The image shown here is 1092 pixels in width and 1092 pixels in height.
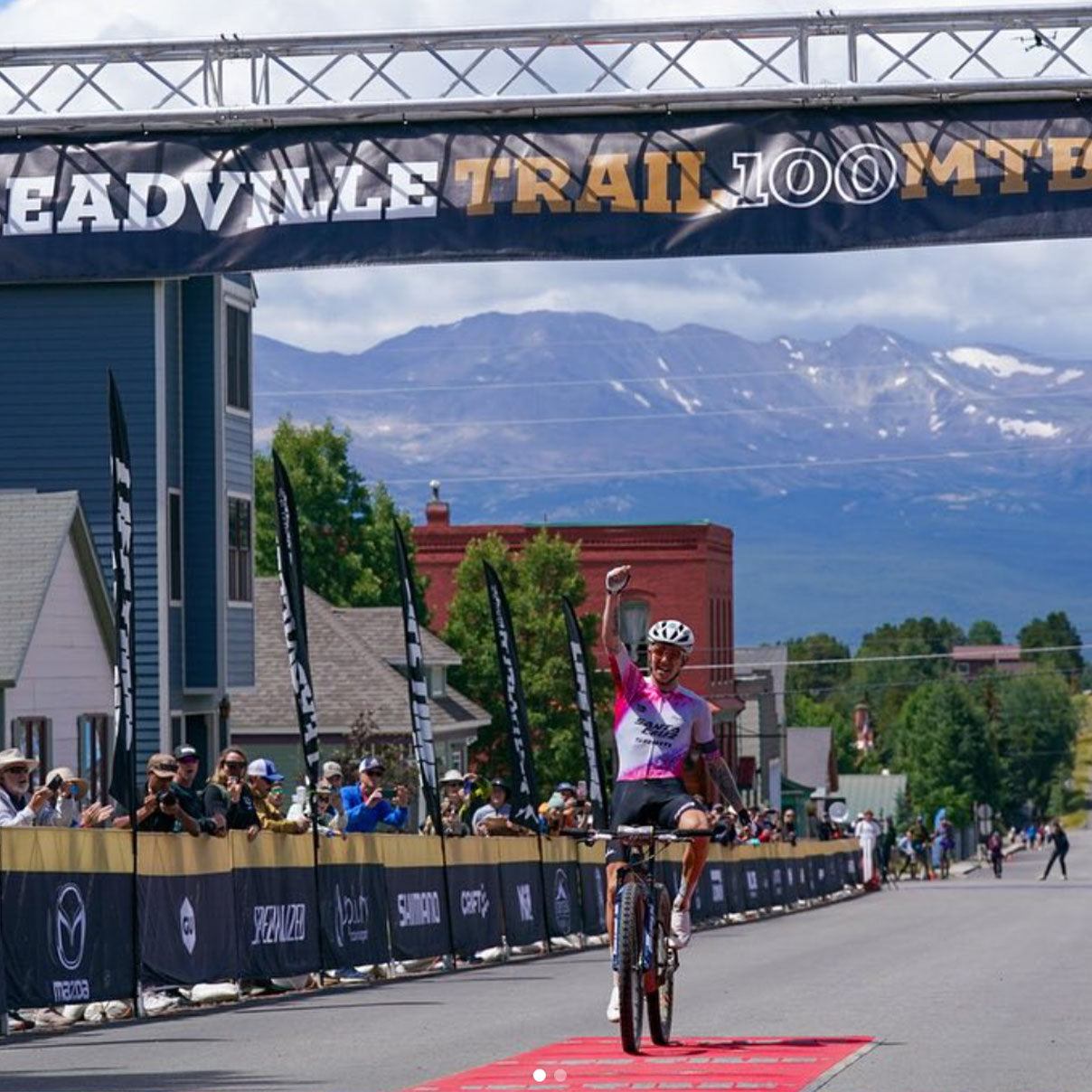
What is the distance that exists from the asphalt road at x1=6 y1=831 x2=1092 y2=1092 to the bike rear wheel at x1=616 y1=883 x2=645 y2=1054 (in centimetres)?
77

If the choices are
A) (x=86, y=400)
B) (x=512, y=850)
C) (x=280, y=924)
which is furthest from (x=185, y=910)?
(x=86, y=400)

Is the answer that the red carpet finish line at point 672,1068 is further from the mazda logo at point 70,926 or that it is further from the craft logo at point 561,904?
the craft logo at point 561,904

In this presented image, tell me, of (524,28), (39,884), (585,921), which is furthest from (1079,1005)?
(585,921)

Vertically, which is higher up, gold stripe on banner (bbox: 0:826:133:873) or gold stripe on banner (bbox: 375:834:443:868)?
gold stripe on banner (bbox: 0:826:133:873)

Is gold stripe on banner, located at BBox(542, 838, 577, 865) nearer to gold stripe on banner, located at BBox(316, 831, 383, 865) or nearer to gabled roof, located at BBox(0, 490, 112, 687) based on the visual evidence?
gold stripe on banner, located at BBox(316, 831, 383, 865)

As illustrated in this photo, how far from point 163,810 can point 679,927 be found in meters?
5.61

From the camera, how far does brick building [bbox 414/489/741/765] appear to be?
3590 inches

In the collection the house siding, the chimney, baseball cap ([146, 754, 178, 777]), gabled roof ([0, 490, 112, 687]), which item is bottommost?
baseball cap ([146, 754, 178, 777])

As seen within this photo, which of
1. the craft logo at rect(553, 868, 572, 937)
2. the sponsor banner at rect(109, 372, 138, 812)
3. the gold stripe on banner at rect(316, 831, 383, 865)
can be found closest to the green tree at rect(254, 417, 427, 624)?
the craft logo at rect(553, 868, 572, 937)

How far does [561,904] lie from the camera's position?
2728cm

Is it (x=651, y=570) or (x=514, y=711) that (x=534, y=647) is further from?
(x=514, y=711)

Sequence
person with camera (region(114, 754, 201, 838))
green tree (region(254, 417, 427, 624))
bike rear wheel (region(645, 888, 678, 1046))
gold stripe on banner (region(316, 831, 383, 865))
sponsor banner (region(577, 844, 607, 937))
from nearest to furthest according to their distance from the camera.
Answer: bike rear wheel (region(645, 888, 678, 1046)) → person with camera (region(114, 754, 201, 838)) → gold stripe on banner (region(316, 831, 383, 865)) → sponsor banner (region(577, 844, 607, 937)) → green tree (region(254, 417, 427, 624))

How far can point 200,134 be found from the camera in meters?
19.3

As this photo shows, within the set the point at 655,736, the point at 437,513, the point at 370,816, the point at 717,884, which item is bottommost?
the point at 717,884
